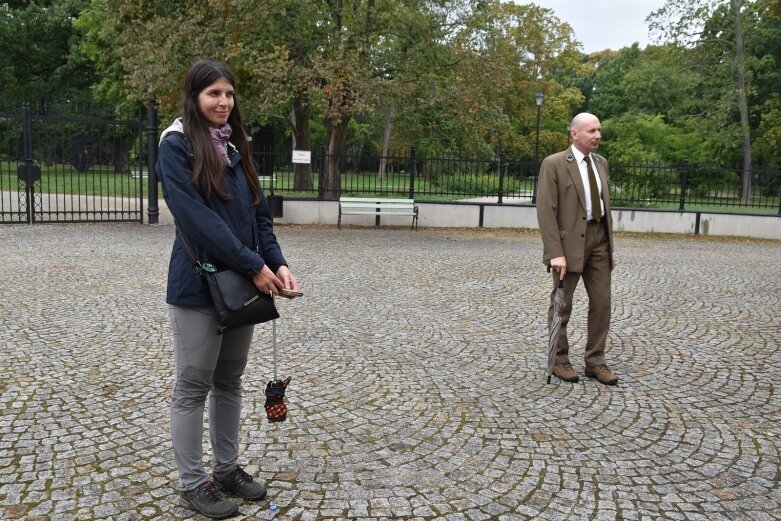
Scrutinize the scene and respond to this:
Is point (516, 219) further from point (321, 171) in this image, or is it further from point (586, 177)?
point (586, 177)

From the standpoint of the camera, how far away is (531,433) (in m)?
3.92

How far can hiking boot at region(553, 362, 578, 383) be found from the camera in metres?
4.88

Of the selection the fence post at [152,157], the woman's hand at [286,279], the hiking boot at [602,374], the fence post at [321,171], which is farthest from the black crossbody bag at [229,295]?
the fence post at [321,171]

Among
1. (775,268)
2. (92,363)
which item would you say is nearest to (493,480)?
(92,363)

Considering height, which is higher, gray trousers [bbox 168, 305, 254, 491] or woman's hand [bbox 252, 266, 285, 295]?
woman's hand [bbox 252, 266, 285, 295]

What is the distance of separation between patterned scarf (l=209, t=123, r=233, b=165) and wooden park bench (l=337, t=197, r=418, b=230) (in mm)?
12595

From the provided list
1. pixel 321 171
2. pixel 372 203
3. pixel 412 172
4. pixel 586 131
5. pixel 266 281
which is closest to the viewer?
pixel 266 281

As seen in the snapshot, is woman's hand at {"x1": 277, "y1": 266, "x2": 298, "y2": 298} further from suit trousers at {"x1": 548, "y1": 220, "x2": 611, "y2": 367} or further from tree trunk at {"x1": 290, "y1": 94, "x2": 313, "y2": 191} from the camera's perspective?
tree trunk at {"x1": 290, "y1": 94, "x2": 313, "y2": 191}

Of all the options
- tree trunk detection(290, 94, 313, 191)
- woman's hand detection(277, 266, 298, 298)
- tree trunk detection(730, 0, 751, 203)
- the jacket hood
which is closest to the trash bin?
tree trunk detection(290, 94, 313, 191)

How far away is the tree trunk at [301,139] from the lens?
54.0 ft

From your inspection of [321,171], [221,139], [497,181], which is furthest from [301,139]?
[221,139]

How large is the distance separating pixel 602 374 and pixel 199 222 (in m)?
3.37

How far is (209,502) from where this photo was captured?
113 inches

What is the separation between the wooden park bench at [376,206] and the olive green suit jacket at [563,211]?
10727mm
